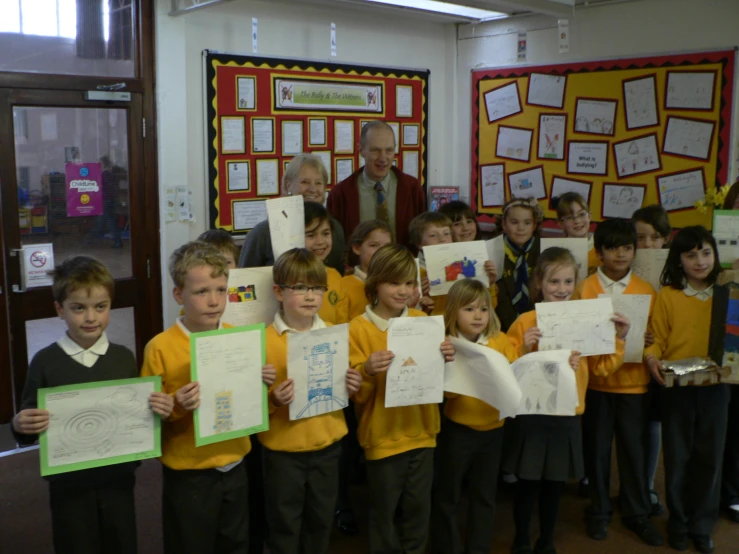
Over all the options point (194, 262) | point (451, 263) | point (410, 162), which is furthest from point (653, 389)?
point (410, 162)

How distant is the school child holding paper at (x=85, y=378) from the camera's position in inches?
84.5

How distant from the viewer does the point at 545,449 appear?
282 centimetres

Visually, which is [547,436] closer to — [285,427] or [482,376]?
[482,376]

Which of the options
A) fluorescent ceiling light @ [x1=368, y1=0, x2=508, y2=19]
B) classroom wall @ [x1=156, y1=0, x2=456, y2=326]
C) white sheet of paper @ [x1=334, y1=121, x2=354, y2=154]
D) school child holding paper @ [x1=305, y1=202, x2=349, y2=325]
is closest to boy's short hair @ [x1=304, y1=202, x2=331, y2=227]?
school child holding paper @ [x1=305, y1=202, x2=349, y2=325]

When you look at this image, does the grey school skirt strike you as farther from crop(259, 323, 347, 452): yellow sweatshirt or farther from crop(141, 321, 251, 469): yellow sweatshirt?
crop(141, 321, 251, 469): yellow sweatshirt

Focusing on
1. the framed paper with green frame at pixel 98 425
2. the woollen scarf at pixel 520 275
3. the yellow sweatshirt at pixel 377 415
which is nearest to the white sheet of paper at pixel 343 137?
the woollen scarf at pixel 520 275

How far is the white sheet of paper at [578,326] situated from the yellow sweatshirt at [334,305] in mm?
801

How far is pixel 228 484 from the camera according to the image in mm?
2359

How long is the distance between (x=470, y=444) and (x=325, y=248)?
983mm

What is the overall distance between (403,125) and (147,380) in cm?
430

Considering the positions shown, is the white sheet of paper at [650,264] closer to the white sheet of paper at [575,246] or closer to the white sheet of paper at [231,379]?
the white sheet of paper at [575,246]

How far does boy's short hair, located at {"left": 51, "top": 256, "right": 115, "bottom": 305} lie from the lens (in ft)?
7.13

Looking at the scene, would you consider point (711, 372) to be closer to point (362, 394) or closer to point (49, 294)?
point (362, 394)

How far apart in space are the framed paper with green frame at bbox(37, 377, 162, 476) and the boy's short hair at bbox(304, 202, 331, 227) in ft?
3.61
